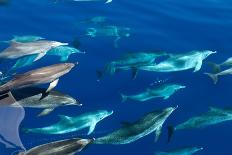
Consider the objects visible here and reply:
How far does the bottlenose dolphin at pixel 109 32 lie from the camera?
31.2 ft

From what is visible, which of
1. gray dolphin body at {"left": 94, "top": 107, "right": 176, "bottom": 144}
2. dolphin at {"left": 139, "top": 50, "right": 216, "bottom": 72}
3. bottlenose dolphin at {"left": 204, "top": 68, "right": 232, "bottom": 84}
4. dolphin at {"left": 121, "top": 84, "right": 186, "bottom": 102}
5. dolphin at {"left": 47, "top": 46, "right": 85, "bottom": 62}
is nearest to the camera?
gray dolphin body at {"left": 94, "top": 107, "right": 176, "bottom": 144}

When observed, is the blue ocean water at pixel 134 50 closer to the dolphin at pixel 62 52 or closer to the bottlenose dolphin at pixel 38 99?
the dolphin at pixel 62 52

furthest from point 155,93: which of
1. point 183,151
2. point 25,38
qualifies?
point 25,38

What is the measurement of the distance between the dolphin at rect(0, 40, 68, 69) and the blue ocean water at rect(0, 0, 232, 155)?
18 centimetres

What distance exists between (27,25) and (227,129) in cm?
464

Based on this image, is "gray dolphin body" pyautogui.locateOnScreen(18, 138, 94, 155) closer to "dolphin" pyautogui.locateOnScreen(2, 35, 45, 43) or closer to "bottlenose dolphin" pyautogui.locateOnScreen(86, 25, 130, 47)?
"dolphin" pyautogui.locateOnScreen(2, 35, 45, 43)

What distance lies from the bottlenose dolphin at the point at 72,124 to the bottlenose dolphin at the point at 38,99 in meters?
0.22

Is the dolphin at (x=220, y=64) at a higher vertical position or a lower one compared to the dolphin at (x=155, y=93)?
higher

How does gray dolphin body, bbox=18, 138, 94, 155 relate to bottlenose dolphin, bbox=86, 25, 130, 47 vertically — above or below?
below

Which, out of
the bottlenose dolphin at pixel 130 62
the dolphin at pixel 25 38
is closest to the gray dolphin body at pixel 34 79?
the bottlenose dolphin at pixel 130 62

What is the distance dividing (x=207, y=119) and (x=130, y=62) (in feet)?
5.72

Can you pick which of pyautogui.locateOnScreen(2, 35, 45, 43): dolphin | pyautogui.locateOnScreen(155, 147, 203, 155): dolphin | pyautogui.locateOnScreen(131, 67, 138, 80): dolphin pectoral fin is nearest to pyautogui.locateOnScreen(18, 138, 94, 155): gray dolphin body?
pyautogui.locateOnScreen(155, 147, 203, 155): dolphin

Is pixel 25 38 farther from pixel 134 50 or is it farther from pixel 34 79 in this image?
pixel 34 79

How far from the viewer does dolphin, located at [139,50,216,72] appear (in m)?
8.21
